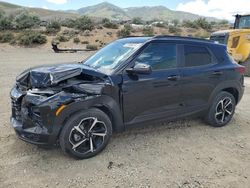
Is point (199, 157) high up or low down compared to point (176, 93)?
down

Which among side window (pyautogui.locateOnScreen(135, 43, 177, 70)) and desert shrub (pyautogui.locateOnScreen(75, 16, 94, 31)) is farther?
desert shrub (pyautogui.locateOnScreen(75, 16, 94, 31))

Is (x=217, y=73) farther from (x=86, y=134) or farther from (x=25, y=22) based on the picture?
(x=25, y=22)

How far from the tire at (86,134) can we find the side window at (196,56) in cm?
194

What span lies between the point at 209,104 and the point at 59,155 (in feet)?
9.86

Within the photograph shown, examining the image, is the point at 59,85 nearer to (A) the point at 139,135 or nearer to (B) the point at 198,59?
(A) the point at 139,135

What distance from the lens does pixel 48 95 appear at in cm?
366

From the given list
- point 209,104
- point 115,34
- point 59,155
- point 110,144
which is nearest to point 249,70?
point 209,104

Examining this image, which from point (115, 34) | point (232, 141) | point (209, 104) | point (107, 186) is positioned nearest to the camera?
point (107, 186)

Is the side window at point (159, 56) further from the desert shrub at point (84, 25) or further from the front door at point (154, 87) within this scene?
the desert shrub at point (84, 25)

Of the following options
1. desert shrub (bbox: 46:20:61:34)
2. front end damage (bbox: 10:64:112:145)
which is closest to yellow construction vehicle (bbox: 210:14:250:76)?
front end damage (bbox: 10:64:112:145)

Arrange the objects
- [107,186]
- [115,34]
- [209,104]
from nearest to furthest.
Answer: [107,186], [209,104], [115,34]

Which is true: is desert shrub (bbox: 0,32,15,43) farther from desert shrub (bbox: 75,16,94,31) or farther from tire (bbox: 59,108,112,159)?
tire (bbox: 59,108,112,159)

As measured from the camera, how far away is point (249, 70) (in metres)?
11.6

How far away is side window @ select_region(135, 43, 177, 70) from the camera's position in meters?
4.45
